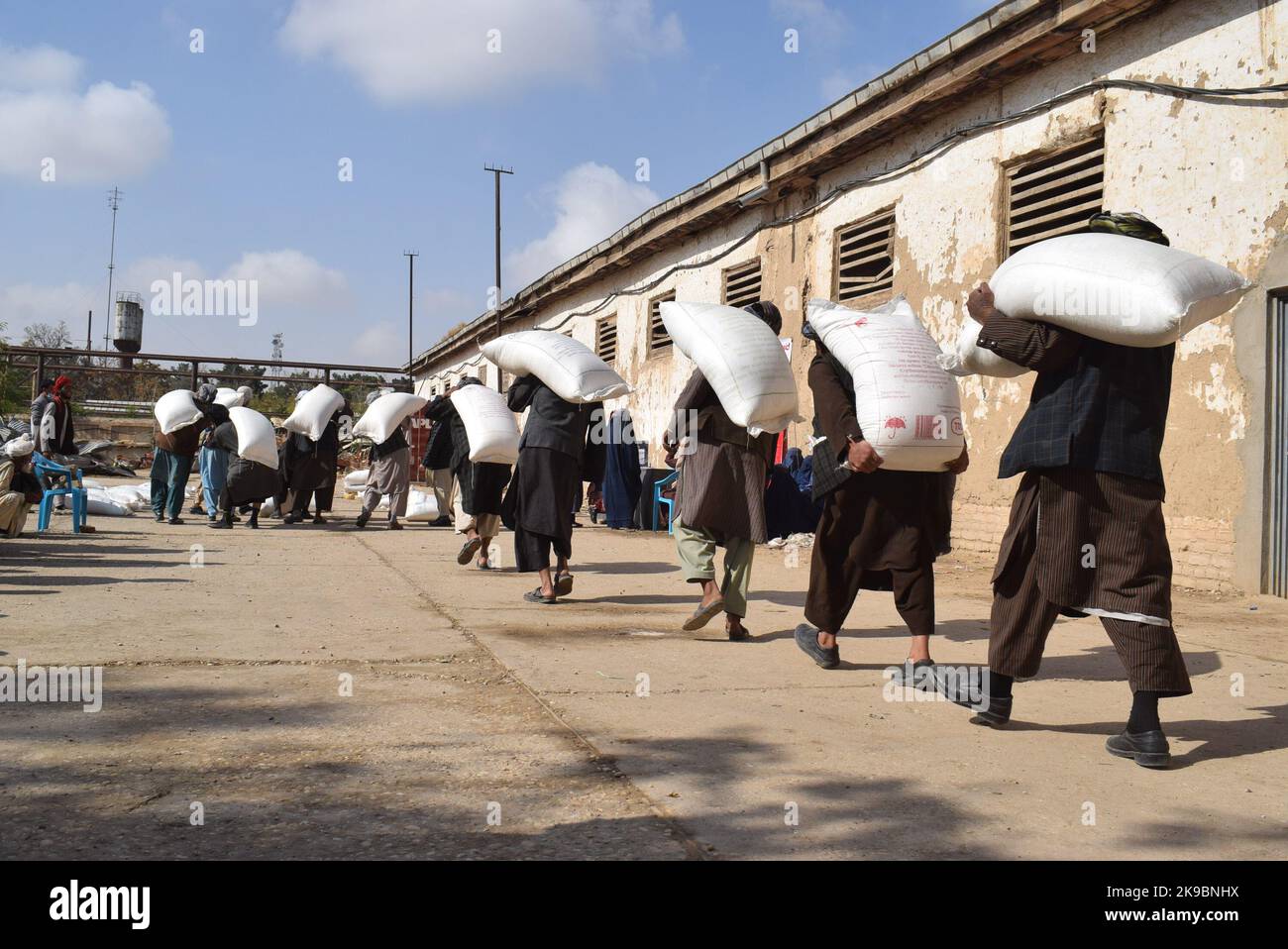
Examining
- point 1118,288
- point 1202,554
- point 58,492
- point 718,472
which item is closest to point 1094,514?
point 1118,288

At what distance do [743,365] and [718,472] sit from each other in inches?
20.5

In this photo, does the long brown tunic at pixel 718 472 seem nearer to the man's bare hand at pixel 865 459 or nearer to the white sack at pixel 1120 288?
the man's bare hand at pixel 865 459

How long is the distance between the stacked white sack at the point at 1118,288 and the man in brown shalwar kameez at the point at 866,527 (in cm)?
101

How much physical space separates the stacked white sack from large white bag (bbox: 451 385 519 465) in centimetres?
473

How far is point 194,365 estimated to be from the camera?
19422 mm

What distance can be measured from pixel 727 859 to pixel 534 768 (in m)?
0.78

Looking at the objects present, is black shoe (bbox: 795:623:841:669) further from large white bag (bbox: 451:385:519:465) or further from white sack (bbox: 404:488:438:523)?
white sack (bbox: 404:488:438:523)

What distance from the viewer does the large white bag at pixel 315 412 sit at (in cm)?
1195

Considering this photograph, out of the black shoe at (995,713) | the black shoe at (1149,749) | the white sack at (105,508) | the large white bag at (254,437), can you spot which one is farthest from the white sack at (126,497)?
the black shoe at (1149,749)

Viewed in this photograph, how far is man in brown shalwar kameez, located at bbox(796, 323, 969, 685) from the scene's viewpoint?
13.6 feet

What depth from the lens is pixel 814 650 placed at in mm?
4410

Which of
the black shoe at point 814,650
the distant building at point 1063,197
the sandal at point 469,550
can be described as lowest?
the black shoe at point 814,650
